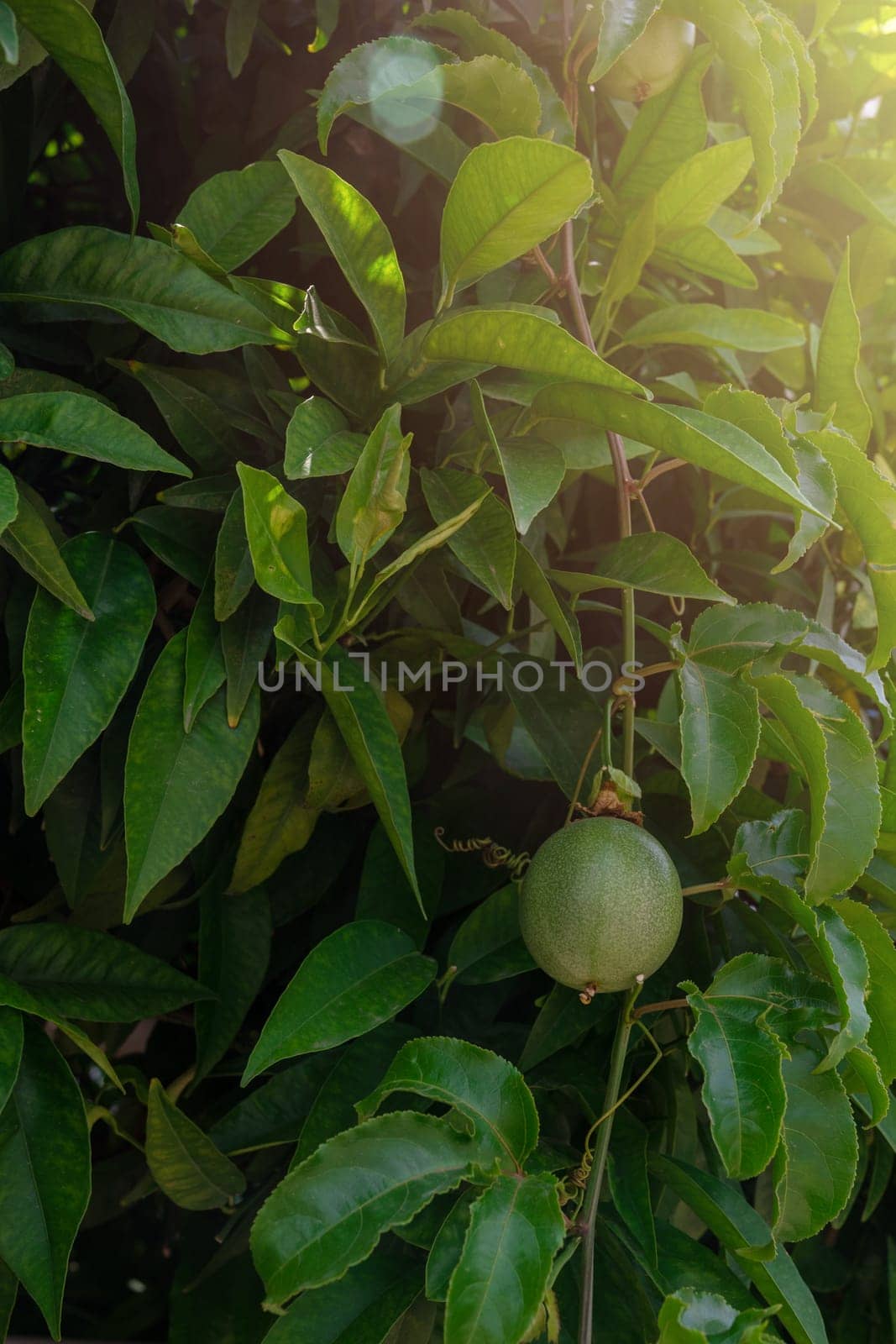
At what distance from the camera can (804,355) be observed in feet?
Answer: 3.10

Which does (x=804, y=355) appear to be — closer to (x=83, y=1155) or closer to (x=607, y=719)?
(x=607, y=719)

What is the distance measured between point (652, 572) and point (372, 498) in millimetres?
179

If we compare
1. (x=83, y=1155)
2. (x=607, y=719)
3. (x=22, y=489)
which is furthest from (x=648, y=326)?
(x=83, y=1155)

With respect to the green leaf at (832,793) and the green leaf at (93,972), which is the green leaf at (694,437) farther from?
the green leaf at (93,972)

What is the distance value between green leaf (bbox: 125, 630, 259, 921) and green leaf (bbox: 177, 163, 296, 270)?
0.83 feet

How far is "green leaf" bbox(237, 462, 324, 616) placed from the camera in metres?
0.52

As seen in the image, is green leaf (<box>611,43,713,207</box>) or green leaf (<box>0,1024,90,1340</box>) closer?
green leaf (<box>0,1024,90,1340</box>)

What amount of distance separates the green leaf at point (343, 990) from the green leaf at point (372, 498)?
0.23 meters

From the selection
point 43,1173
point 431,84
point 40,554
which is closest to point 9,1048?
point 43,1173

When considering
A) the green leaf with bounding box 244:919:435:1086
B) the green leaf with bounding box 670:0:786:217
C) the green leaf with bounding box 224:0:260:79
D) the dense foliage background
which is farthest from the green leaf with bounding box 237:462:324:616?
the green leaf with bounding box 224:0:260:79

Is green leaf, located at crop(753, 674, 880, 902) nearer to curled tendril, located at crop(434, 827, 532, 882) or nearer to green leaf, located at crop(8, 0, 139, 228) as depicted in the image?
curled tendril, located at crop(434, 827, 532, 882)

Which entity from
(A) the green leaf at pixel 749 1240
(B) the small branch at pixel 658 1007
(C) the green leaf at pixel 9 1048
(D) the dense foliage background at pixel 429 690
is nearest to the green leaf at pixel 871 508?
(D) the dense foliage background at pixel 429 690

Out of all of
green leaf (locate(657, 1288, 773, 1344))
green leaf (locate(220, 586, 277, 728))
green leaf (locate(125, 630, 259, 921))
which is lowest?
green leaf (locate(657, 1288, 773, 1344))

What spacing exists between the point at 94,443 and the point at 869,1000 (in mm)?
512
